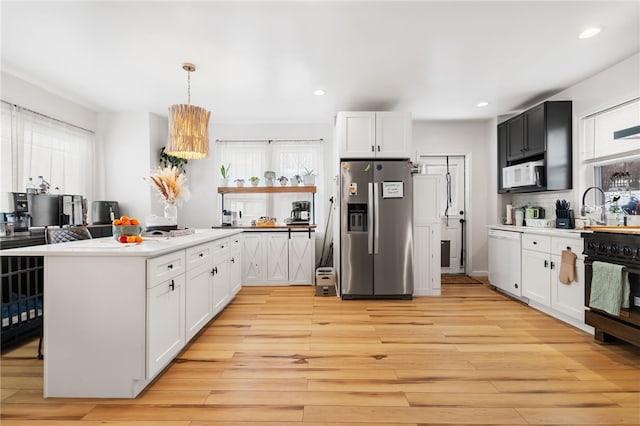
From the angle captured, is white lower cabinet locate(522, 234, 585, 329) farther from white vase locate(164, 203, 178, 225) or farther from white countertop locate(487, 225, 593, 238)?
white vase locate(164, 203, 178, 225)

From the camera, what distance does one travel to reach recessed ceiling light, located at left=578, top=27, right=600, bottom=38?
2601mm

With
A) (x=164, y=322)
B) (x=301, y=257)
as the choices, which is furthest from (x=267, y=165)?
(x=164, y=322)

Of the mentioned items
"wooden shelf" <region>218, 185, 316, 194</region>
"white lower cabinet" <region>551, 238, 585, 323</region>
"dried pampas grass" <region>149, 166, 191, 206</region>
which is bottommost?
"white lower cabinet" <region>551, 238, 585, 323</region>

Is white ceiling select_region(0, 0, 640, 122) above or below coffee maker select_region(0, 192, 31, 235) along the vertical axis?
above

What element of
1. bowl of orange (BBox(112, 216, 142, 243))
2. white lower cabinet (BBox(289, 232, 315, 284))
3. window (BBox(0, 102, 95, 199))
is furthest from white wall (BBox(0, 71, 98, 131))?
white lower cabinet (BBox(289, 232, 315, 284))

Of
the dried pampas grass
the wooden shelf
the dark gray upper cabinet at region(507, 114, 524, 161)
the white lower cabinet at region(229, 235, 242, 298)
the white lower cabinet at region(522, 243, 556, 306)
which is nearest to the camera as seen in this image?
the dried pampas grass

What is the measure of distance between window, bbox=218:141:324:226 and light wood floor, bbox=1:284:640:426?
7.84 ft

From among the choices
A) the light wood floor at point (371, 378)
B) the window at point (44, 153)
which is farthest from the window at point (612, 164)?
the window at point (44, 153)

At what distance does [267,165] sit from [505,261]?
12.7ft

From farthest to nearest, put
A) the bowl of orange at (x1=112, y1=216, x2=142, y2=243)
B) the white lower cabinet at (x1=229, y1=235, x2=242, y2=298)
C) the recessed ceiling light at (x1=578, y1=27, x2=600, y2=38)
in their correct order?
the white lower cabinet at (x1=229, y1=235, x2=242, y2=298), the recessed ceiling light at (x1=578, y1=27, x2=600, y2=38), the bowl of orange at (x1=112, y1=216, x2=142, y2=243)

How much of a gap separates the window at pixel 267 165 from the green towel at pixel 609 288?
366 centimetres

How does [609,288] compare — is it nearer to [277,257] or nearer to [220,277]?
[220,277]

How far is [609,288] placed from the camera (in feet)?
8.36

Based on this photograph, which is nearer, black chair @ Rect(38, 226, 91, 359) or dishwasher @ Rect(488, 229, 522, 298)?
black chair @ Rect(38, 226, 91, 359)
